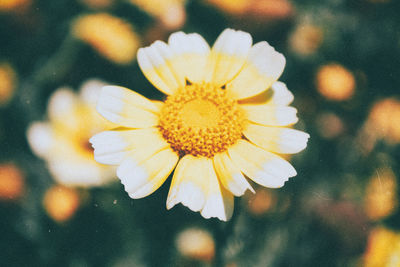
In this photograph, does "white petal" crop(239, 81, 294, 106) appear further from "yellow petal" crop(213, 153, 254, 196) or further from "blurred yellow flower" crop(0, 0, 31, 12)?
"blurred yellow flower" crop(0, 0, 31, 12)

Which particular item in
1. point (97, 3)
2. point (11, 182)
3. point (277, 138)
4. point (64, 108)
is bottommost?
point (11, 182)

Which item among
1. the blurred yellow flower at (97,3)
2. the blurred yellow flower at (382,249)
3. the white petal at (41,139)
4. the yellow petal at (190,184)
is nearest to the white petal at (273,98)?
the yellow petal at (190,184)

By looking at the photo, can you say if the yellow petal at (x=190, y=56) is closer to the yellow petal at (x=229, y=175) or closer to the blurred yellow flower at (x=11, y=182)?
the yellow petal at (x=229, y=175)

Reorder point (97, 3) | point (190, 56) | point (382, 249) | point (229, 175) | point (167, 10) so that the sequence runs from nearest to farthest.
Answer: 1. point (229, 175)
2. point (190, 56)
3. point (382, 249)
4. point (167, 10)
5. point (97, 3)

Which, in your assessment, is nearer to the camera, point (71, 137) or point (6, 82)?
point (71, 137)

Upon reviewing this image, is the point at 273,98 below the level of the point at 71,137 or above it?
above

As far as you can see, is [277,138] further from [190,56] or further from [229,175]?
[190,56]

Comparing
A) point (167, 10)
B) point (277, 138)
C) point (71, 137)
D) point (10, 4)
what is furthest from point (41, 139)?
point (277, 138)
